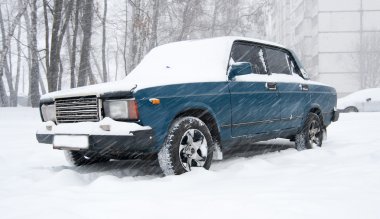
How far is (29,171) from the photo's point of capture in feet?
16.2

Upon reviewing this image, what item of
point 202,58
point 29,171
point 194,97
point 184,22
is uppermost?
point 184,22

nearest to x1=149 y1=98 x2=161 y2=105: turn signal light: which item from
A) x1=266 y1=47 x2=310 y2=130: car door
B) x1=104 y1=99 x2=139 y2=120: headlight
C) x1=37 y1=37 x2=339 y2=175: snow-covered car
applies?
x1=37 y1=37 x2=339 y2=175: snow-covered car

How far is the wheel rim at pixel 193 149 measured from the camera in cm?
438

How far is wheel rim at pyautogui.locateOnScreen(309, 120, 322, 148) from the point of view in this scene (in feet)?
21.5

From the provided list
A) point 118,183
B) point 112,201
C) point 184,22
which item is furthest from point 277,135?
point 184,22

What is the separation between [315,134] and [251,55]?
1924 mm

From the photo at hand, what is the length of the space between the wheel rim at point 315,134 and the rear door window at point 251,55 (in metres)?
1.43

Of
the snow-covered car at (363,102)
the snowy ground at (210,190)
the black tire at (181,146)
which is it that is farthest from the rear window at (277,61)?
the snow-covered car at (363,102)

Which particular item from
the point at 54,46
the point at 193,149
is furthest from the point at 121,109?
the point at 54,46

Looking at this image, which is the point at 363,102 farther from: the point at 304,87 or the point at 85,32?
the point at 304,87

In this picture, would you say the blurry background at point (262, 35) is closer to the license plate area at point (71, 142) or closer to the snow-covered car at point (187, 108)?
the snow-covered car at point (187, 108)

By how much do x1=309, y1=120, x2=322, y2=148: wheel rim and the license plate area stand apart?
3.67m

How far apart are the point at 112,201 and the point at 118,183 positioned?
Result: 66 cm

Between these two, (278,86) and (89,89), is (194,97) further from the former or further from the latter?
(278,86)
